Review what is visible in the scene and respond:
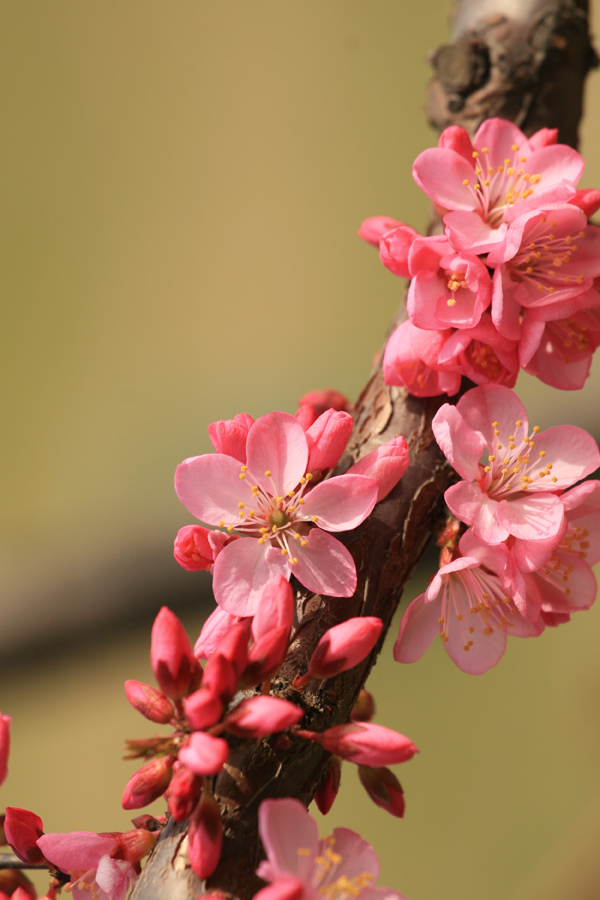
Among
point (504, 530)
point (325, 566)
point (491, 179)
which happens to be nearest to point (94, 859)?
point (325, 566)

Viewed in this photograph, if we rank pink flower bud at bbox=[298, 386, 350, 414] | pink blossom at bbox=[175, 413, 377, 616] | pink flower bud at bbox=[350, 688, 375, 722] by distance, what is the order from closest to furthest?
pink blossom at bbox=[175, 413, 377, 616] < pink flower bud at bbox=[350, 688, 375, 722] < pink flower bud at bbox=[298, 386, 350, 414]

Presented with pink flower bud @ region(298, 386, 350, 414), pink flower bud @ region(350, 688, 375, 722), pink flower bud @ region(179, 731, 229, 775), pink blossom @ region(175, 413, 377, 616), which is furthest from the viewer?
pink flower bud @ region(298, 386, 350, 414)

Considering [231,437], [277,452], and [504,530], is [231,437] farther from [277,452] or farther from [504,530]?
[504,530]

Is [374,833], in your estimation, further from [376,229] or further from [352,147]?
[352,147]

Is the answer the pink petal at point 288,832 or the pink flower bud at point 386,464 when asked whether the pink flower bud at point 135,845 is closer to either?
the pink petal at point 288,832

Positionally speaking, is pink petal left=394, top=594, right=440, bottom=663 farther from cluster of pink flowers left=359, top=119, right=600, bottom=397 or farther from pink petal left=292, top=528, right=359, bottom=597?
cluster of pink flowers left=359, top=119, right=600, bottom=397

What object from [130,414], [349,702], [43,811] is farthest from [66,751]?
[349,702]

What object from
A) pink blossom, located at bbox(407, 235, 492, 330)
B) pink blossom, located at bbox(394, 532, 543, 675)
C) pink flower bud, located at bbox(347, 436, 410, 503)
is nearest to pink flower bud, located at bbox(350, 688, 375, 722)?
pink blossom, located at bbox(394, 532, 543, 675)

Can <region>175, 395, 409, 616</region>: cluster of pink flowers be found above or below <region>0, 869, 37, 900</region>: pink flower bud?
above
